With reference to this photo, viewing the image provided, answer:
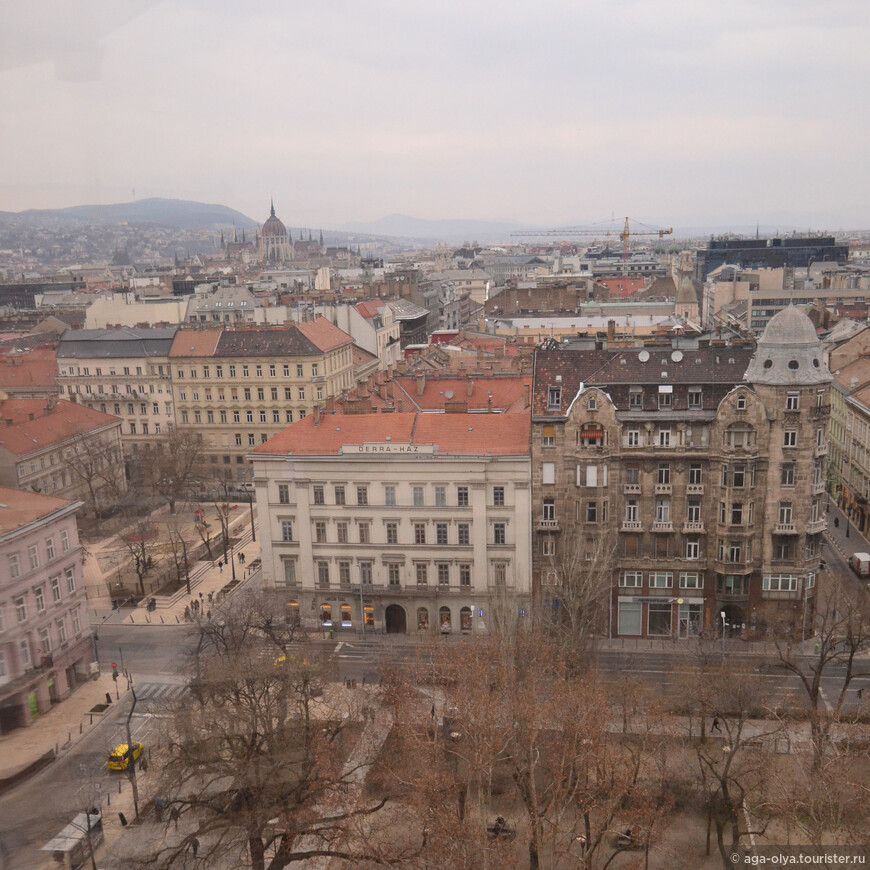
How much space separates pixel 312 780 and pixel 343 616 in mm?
19088

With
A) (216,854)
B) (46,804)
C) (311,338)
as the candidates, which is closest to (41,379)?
(311,338)

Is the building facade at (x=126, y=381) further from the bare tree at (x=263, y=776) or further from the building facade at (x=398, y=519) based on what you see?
the bare tree at (x=263, y=776)

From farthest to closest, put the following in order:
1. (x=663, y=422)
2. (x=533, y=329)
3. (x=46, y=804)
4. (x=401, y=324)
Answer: (x=401, y=324) < (x=533, y=329) < (x=663, y=422) < (x=46, y=804)

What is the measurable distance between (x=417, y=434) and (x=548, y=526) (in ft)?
24.6

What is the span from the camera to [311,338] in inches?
2758

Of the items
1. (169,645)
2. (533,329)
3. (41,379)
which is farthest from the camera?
(533,329)

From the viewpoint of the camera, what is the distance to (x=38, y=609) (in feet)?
101

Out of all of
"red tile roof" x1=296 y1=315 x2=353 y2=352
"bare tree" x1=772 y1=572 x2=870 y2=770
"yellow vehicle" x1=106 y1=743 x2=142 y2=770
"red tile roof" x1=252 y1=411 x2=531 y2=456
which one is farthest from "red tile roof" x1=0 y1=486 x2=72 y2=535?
"red tile roof" x1=296 y1=315 x2=353 y2=352

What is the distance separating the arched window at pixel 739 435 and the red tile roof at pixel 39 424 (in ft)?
121

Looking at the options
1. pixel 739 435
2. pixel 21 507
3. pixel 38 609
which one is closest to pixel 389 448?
pixel 739 435

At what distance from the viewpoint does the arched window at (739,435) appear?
37.7 metres

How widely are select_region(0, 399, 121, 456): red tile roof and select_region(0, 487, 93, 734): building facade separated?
1484cm

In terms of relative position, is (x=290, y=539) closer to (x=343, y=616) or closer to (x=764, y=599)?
(x=343, y=616)

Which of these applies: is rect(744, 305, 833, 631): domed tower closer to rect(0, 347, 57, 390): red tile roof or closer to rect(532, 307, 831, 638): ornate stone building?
rect(532, 307, 831, 638): ornate stone building
